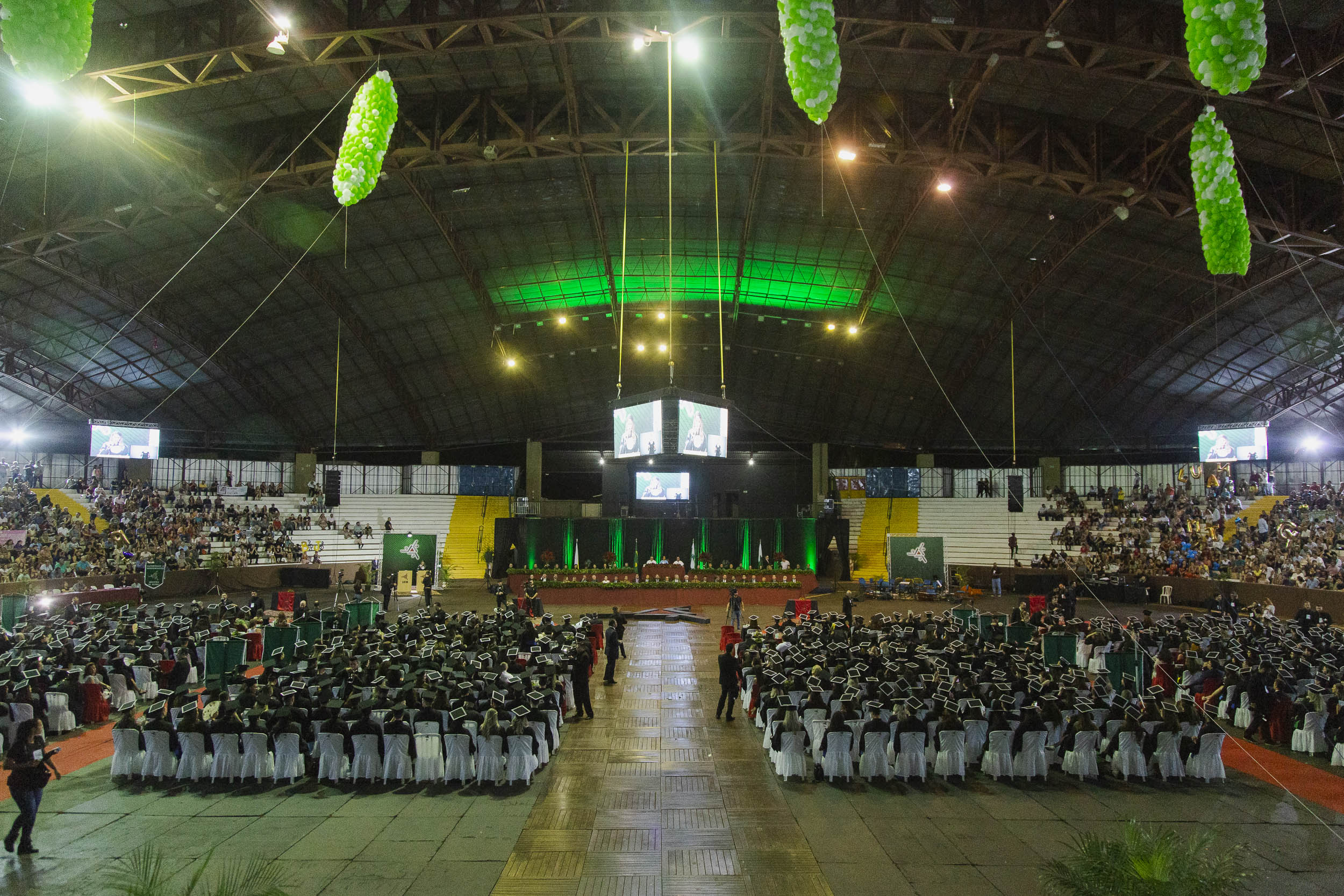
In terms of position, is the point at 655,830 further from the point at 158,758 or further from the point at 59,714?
the point at 59,714

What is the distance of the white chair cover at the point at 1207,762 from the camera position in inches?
402

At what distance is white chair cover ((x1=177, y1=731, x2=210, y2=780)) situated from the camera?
9.91 m

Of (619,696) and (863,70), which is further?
(863,70)

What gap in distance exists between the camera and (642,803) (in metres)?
9.25

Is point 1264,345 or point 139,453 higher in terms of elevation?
point 1264,345

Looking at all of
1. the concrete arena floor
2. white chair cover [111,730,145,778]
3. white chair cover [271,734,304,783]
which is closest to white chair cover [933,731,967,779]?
the concrete arena floor

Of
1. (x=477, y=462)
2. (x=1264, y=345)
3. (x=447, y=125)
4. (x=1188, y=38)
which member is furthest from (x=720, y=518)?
(x=1188, y=38)

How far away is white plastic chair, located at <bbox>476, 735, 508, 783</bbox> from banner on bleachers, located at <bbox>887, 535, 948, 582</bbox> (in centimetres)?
2490

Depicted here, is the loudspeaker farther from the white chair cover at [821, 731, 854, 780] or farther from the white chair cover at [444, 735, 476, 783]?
the white chair cover at [821, 731, 854, 780]

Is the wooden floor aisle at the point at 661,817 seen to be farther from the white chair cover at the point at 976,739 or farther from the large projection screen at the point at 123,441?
the large projection screen at the point at 123,441

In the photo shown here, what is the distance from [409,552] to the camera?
32406 millimetres

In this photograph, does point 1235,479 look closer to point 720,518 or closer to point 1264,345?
point 1264,345

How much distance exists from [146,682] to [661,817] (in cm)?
1107

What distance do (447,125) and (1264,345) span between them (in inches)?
1179
